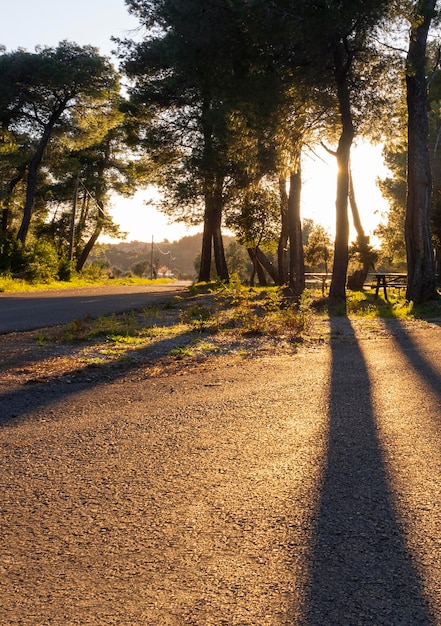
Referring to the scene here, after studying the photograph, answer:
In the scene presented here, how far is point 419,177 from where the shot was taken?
1574 cm

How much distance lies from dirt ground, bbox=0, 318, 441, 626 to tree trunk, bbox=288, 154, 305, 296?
14222mm

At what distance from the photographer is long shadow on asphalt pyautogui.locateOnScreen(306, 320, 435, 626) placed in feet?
6.96

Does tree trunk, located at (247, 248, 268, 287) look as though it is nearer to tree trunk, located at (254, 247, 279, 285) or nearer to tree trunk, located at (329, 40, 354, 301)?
tree trunk, located at (254, 247, 279, 285)

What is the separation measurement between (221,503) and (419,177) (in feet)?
46.9

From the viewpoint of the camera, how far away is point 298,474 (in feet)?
11.3

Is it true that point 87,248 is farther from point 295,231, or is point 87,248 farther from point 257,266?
point 295,231

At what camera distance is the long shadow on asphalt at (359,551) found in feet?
6.96

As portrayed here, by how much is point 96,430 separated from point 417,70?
14.2m

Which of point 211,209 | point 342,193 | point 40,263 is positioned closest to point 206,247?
point 211,209

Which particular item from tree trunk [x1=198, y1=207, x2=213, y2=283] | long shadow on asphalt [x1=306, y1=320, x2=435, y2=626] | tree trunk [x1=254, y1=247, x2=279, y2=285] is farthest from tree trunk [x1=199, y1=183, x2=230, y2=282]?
long shadow on asphalt [x1=306, y1=320, x2=435, y2=626]

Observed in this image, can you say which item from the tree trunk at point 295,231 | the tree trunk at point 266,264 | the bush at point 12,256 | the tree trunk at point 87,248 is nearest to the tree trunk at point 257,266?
the tree trunk at point 266,264

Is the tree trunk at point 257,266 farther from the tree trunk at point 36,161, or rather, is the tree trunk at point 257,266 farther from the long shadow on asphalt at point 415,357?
the long shadow on asphalt at point 415,357

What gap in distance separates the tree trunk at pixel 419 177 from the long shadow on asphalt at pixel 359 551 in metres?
12.3

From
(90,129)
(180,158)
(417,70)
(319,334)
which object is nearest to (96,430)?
(319,334)
